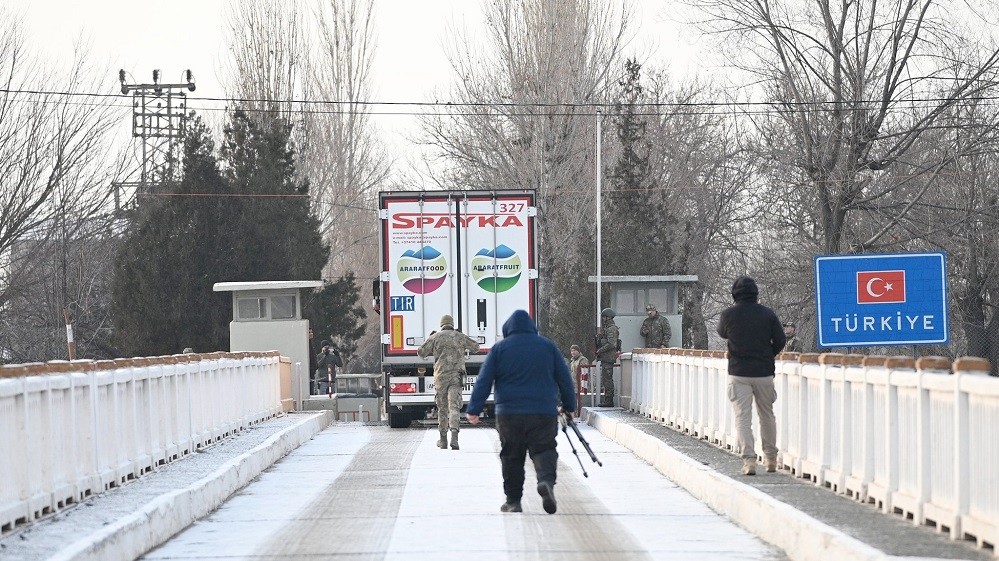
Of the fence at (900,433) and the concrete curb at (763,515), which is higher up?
the fence at (900,433)

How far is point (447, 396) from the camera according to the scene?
915 inches

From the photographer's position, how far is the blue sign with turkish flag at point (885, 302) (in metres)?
17.3

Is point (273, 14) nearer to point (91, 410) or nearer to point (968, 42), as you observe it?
point (968, 42)

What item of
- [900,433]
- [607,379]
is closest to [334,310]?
[607,379]

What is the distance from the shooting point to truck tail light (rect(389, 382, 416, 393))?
92.0 feet

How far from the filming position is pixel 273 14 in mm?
64312

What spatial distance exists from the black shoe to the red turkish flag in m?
5.90

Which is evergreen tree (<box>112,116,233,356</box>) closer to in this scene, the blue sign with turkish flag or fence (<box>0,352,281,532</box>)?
fence (<box>0,352,281,532</box>)

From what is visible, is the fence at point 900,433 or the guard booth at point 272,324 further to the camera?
the guard booth at point 272,324

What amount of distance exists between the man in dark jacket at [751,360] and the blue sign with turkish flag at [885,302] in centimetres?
247

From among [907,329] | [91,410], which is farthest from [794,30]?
[91,410]

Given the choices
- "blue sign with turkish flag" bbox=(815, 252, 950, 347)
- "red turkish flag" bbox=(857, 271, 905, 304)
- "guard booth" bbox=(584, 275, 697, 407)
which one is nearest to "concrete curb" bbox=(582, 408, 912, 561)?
"blue sign with turkish flag" bbox=(815, 252, 950, 347)

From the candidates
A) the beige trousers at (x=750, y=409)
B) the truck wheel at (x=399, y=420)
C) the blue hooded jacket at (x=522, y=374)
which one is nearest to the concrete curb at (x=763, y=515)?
the beige trousers at (x=750, y=409)

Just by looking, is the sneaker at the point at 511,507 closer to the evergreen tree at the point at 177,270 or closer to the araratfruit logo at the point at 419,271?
the araratfruit logo at the point at 419,271
